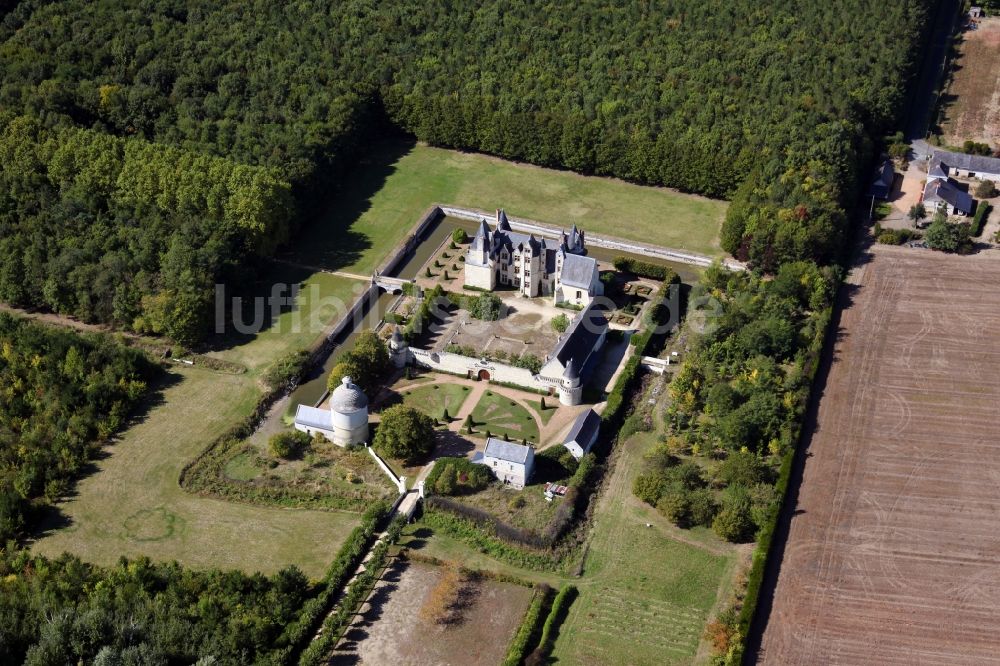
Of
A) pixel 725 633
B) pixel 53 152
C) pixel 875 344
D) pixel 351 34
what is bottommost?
pixel 725 633

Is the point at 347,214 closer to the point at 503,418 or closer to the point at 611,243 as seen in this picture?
the point at 611,243

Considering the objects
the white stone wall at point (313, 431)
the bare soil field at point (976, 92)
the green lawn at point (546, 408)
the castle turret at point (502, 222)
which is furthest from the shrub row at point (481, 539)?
the bare soil field at point (976, 92)

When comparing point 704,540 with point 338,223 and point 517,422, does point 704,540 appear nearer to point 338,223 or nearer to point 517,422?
point 517,422

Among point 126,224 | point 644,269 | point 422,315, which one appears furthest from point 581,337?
point 126,224

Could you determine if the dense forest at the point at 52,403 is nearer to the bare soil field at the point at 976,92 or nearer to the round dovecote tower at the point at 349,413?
the round dovecote tower at the point at 349,413

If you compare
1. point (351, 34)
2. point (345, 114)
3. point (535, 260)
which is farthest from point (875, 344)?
point (351, 34)

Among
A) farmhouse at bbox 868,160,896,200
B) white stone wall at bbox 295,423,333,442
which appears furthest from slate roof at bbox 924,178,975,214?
white stone wall at bbox 295,423,333,442
